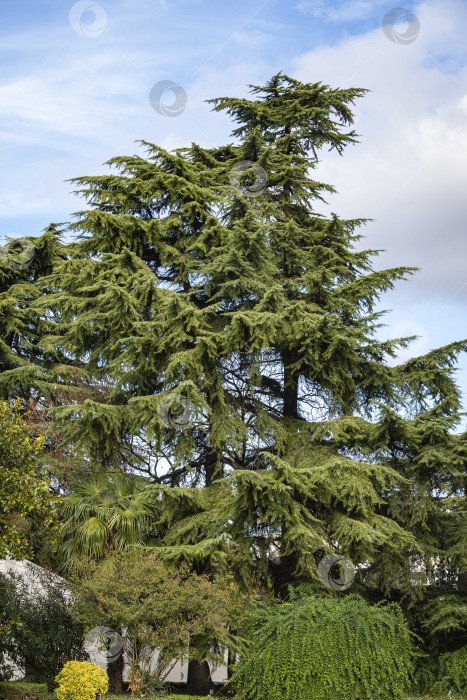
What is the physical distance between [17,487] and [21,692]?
4.48 metres

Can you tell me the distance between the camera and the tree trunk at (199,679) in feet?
49.3

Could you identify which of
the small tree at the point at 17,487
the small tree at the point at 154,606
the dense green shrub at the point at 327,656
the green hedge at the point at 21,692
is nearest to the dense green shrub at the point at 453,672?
the dense green shrub at the point at 327,656

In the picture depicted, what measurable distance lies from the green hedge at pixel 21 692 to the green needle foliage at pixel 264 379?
10.5 ft

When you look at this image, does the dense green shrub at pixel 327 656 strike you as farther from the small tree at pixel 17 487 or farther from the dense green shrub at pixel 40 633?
the small tree at pixel 17 487

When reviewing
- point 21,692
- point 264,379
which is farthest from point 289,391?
point 21,692

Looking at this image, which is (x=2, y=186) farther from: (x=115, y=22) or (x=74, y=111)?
(x=115, y=22)

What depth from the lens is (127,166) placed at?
19.0 meters

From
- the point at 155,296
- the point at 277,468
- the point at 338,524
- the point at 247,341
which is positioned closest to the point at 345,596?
the point at 338,524

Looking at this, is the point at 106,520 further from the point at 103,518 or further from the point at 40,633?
the point at 40,633

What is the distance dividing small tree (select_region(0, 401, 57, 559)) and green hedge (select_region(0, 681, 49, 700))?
3.27m

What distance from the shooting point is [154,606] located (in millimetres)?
11352

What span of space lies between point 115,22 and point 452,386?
11.0 metres

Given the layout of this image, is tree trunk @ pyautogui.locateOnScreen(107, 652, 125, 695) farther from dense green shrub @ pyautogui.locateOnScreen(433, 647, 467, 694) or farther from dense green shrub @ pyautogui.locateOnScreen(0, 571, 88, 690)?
dense green shrub @ pyautogui.locateOnScreen(433, 647, 467, 694)

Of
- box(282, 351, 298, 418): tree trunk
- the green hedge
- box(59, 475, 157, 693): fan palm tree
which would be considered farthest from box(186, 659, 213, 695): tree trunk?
box(282, 351, 298, 418): tree trunk
